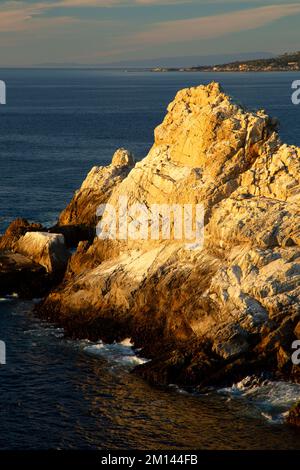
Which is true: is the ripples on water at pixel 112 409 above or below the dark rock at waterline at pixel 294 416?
below

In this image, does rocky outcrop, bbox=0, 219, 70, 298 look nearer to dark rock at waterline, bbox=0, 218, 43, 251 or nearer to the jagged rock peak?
dark rock at waterline, bbox=0, 218, 43, 251

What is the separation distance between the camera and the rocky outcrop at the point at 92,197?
6881cm

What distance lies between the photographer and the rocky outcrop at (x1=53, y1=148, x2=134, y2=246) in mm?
68812

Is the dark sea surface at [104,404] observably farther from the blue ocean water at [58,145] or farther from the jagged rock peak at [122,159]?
the blue ocean water at [58,145]

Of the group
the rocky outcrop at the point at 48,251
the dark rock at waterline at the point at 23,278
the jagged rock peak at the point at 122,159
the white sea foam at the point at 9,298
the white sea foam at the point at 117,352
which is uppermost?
the jagged rock peak at the point at 122,159

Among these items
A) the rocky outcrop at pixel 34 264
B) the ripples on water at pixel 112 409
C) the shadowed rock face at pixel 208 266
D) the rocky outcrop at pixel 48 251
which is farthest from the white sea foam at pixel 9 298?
the ripples on water at pixel 112 409

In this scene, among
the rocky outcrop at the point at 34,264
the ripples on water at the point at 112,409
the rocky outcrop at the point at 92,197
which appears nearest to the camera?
the ripples on water at the point at 112,409

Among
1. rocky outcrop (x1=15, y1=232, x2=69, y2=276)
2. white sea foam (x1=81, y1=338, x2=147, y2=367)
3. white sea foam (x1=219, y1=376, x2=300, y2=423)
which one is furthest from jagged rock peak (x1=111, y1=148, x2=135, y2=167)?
white sea foam (x1=219, y1=376, x2=300, y2=423)

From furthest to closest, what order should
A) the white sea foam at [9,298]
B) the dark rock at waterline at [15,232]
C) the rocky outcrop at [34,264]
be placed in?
1. the dark rock at waterline at [15,232]
2. the rocky outcrop at [34,264]
3. the white sea foam at [9,298]

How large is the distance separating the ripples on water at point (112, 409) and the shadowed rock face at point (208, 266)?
163 cm

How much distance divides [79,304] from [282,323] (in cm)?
1500

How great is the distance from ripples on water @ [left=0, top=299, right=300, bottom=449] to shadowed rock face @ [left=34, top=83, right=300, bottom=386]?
163 cm

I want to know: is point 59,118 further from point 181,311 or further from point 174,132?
point 181,311

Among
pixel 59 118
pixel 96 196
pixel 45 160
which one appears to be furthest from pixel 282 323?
pixel 59 118
